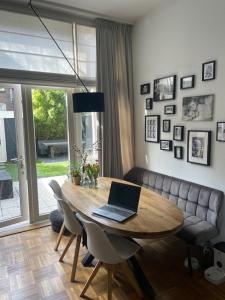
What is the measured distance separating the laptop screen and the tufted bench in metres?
0.71

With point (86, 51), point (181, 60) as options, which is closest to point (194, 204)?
point (181, 60)

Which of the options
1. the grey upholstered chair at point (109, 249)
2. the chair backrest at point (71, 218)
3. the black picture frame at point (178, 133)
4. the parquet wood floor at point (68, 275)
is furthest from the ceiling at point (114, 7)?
the parquet wood floor at point (68, 275)

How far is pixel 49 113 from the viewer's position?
363 cm

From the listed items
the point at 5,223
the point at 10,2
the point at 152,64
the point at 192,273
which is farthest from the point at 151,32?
the point at 5,223

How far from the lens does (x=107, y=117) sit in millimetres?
3721

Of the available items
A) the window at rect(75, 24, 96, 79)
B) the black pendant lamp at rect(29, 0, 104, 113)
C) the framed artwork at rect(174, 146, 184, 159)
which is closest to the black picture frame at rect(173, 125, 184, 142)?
the framed artwork at rect(174, 146, 184, 159)

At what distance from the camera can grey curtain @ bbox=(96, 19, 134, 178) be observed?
365 cm

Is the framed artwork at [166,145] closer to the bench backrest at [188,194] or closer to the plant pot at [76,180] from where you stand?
the bench backrest at [188,194]

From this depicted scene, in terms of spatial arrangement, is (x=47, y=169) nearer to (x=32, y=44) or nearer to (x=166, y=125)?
(x=32, y=44)

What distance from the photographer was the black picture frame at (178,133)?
3.13m

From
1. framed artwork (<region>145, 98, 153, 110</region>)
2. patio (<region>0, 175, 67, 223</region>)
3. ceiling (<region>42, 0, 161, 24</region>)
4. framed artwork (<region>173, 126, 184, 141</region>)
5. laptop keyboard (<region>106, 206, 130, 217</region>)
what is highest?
ceiling (<region>42, 0, 161, 24</region>)

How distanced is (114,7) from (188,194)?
2.75m

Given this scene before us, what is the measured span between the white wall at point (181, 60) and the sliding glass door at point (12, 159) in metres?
1.87

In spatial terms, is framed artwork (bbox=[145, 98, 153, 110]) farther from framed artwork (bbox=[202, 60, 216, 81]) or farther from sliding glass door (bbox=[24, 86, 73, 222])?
sliding glass door (bbox=[24, 86, 73, 222])
